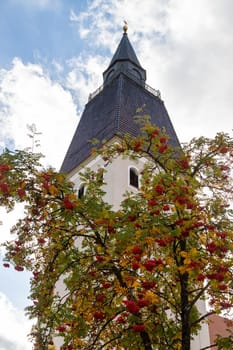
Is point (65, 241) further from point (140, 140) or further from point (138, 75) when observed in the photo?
point (138, 75)

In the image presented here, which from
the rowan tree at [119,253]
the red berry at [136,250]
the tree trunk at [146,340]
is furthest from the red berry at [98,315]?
A: the red berry at [136,250]

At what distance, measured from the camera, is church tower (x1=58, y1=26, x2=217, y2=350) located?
48.8 feet

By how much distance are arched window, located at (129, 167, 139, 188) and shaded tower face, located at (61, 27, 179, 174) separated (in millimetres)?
1512

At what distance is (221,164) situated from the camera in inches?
227

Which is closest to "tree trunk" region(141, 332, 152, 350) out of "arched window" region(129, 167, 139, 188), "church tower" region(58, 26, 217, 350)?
"church tower" region(58, 26, 217, 350)

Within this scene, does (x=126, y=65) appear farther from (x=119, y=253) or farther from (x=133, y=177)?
(x=119, y=253)

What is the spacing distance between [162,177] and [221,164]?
1316 mm

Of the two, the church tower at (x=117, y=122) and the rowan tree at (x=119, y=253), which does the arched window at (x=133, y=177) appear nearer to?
the church tower at (x=117, y=122)

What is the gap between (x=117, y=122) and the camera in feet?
54.9

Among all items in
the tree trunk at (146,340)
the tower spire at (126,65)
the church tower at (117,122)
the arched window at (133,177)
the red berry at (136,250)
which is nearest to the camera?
the red berry at (136,250)

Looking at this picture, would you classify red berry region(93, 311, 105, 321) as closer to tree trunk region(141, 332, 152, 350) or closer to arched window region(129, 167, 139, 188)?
tree trunk region(141, 332, 152, 350)

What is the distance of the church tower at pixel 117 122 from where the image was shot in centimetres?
1488

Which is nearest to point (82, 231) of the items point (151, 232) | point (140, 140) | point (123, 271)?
point (123, 271)

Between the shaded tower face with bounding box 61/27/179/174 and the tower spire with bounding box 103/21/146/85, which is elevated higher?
the tower spire with bounding box 103/21/146/85
